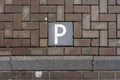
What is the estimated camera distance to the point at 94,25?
12.2 meters

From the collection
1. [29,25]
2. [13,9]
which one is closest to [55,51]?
[29,25]

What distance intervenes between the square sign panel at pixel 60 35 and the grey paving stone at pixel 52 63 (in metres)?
0.30

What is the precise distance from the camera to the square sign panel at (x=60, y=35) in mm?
12172

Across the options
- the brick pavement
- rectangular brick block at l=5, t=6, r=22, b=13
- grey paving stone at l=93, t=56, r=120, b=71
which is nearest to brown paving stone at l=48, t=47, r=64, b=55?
the brick pavement

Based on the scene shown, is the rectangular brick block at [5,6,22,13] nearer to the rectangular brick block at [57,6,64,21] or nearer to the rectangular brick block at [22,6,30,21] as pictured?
the rectangular brick block at [22,6,30,21]

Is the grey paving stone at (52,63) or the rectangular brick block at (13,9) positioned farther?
the rectangular brick block at (13,9)

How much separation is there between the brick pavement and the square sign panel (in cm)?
7

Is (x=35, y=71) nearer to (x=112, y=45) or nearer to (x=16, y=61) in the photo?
(x=16, y=61)

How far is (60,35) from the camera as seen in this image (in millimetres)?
12172

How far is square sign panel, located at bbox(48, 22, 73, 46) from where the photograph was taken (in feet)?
39.9

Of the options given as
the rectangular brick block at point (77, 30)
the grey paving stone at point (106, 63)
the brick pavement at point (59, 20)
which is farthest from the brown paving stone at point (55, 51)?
the grey paving stone at point (106, 63)

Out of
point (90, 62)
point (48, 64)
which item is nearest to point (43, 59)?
point (48, 64)

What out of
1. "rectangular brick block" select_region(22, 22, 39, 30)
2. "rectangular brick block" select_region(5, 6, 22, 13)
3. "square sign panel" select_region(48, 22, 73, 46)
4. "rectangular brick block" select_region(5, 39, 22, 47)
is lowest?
"rectangular brick block" select_region(5, 39, 22, 47)

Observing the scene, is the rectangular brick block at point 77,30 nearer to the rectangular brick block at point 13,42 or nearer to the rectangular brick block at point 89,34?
the rectangular brick block at point 89,34
